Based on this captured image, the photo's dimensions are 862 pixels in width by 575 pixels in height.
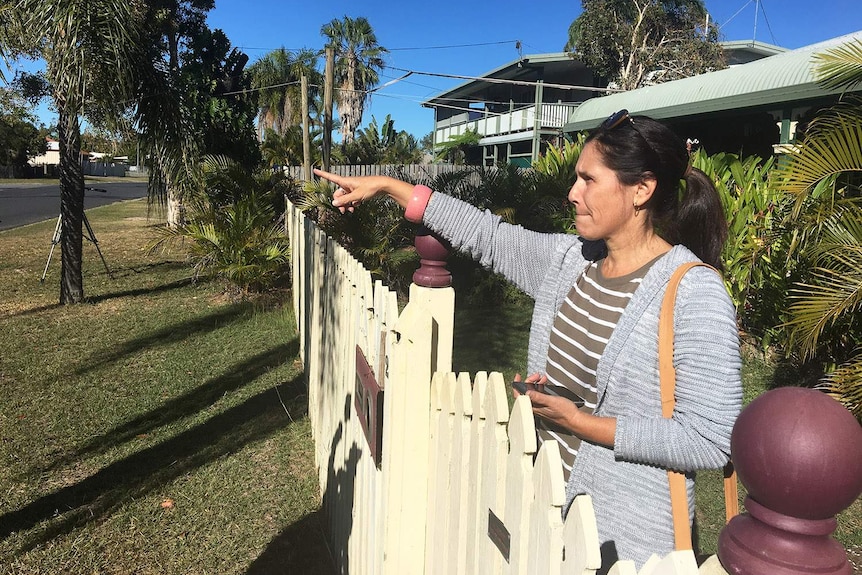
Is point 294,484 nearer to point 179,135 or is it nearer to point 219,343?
point 219,343

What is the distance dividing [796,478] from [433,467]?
1157 millimetres

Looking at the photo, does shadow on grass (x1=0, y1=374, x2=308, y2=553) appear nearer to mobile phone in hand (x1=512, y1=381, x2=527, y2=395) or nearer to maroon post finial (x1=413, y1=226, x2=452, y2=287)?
maroon post finial (x1=413, y1=226, x2=452, y2=287)

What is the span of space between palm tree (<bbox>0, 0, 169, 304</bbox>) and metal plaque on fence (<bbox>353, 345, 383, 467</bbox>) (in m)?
6.14

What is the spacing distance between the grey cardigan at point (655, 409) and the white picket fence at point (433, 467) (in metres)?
0.30

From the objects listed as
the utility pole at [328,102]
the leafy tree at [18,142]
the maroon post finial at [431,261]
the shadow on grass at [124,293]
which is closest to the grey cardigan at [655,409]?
the maroon post finial at [431,261]

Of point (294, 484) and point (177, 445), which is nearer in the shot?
point (294, 484)

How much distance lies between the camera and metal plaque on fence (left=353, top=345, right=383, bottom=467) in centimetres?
193

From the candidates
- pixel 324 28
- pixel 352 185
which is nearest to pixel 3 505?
pixel 352 185

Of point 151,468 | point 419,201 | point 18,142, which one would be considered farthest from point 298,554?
point 18,142

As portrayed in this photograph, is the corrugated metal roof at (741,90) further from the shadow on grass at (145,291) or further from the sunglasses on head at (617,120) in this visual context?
the shadow on grass at (145,291)

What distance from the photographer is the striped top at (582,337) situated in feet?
5.13

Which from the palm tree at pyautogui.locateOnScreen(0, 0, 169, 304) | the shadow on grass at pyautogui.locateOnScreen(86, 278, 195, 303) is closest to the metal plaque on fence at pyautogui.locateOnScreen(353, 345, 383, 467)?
the palm tree at pyautogui.locateOnScreen(0, 0, 169, 304)

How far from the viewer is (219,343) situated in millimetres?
6691

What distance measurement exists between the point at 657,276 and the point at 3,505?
3799 mm
